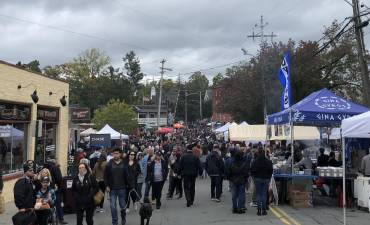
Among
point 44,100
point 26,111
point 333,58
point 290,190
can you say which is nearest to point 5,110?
point 26,111

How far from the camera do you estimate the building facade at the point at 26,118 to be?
56.2 feet

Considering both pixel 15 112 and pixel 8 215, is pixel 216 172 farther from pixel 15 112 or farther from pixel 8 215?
pixel 15 112

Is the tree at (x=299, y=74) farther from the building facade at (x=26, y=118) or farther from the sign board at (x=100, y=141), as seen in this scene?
the building facade at (x=26, y=118)

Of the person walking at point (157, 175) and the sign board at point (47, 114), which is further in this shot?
the sign board at point (47, 114)

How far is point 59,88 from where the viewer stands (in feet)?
77.8

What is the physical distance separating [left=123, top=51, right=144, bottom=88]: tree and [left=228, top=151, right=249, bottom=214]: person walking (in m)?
111

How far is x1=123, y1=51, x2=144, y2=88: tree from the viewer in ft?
409

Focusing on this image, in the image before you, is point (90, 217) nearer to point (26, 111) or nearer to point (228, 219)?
point (228, 219)

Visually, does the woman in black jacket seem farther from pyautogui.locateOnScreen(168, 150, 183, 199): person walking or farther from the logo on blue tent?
the logo on blue tent

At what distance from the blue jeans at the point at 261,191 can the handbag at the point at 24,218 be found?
21.0 feet

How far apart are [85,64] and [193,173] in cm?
8502

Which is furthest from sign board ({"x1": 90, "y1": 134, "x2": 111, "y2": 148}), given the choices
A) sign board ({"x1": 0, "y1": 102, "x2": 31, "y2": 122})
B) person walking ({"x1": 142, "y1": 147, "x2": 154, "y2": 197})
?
person walking ({"x1": 142, "y1": 147, "x2": 154, "y2": 197})

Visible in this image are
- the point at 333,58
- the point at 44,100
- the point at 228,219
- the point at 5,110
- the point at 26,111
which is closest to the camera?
the point at 228,219

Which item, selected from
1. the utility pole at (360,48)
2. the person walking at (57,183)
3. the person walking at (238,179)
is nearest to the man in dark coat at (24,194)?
the person walking at (57,183)
